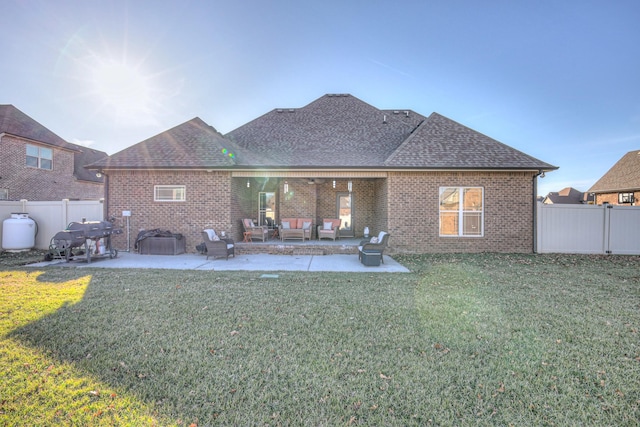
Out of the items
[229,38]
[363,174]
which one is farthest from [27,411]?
[229,38]

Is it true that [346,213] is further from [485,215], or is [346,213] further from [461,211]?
[485,215]

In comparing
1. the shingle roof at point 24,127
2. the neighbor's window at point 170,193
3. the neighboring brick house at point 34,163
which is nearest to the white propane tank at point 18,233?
the neighbor's window at point 170,193

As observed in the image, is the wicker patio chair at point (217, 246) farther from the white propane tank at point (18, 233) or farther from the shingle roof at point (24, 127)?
the shingle roof at point (24, 127)

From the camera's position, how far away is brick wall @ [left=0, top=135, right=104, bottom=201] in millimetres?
14906

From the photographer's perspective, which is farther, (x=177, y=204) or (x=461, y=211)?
(x=177, y=204)

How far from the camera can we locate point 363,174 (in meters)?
10.7

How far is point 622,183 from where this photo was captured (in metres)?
23.1

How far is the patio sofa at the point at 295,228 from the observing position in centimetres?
1176

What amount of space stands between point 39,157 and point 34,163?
540 millimetres

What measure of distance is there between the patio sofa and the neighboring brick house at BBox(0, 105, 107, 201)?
1260cm

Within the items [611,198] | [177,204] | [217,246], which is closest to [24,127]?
[177,204]

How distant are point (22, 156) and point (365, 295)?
Answer: 21240mm

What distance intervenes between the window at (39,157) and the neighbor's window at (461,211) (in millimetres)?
22724

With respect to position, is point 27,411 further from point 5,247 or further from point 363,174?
point 5,247
